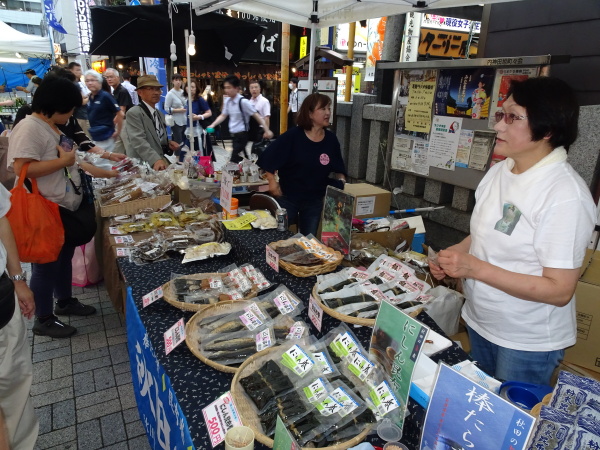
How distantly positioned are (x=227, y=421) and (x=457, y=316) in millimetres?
1956

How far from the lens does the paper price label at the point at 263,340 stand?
1.71m

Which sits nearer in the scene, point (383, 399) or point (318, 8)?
point (383, 399)

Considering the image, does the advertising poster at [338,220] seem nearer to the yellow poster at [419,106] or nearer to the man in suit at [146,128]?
the man in suit at [146,128]

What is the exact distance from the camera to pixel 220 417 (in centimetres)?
137

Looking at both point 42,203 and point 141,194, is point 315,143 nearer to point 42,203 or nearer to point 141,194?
point 141,194

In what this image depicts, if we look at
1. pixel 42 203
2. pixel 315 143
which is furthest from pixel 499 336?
pixel 42 203

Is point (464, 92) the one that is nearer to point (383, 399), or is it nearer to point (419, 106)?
point (419, 106)

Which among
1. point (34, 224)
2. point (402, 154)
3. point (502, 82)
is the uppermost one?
point (502, 82)

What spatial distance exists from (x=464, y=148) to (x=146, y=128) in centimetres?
359

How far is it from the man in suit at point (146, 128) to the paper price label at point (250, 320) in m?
3.05

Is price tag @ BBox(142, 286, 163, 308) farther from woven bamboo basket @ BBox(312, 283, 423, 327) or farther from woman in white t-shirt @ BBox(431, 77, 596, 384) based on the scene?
woman in white t-shirt @ BBox(431, 77, 596, 384)

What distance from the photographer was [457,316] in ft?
9.09

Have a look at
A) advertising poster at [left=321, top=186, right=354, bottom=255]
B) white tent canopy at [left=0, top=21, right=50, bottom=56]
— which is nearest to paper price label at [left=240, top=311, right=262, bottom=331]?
advertising poster at [left=321, top=186, right=354, bottom=255]

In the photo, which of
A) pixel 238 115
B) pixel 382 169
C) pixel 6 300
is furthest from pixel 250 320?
pixel 238 115
